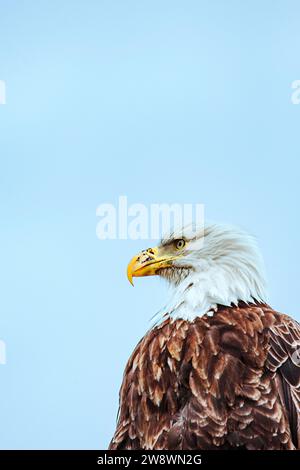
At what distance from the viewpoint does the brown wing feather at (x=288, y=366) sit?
6.46 metres

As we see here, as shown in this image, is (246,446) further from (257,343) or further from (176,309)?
(176,309)

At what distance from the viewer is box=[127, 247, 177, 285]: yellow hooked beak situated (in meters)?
7.27

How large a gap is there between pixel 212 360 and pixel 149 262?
3.29ft

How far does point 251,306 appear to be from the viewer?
702 cm

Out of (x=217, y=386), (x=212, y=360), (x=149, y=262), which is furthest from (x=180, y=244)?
(x=217, y=386)

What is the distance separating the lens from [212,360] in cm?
661

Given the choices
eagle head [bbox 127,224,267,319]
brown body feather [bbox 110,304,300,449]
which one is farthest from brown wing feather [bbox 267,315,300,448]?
eagle head [bbox 127,224,267,319]

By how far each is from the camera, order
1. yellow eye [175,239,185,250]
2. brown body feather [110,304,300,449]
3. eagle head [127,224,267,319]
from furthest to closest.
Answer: yellow eye [175,239,185,250] → eagle head [127,224,267,319] → brown body feather [110,304,300,449]

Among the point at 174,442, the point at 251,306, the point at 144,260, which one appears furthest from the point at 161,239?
the point at 174,442

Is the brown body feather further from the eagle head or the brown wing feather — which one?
the eagle head

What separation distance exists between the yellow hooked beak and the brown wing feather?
99 centimetres

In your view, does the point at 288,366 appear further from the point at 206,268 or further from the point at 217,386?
the point at 206,268

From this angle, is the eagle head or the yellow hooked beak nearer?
the eagle head
